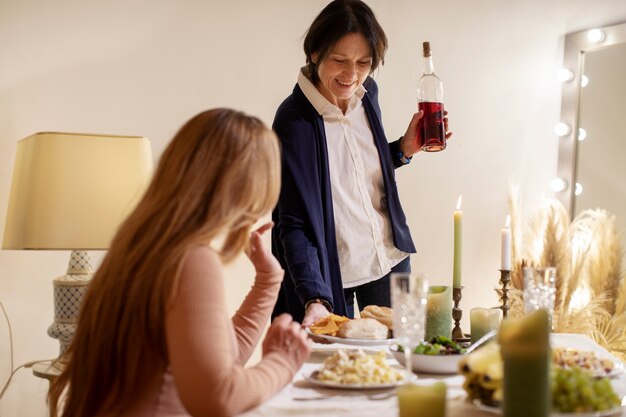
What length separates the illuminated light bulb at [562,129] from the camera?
4.06 metres

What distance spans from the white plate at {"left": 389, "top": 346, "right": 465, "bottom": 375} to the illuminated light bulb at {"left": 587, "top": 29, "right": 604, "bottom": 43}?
2735 mm

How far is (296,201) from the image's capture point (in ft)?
7.88

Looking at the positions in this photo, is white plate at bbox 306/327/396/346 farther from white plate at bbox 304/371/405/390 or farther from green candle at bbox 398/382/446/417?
green candle at bbox 398/382/446/417

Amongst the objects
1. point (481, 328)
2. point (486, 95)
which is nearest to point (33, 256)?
point (481, 328)

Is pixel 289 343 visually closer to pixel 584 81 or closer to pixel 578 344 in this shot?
pixel 578 344

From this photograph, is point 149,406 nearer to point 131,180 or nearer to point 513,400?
point 513,400

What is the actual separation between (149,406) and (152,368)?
0.18ft

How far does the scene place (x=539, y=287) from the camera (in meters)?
1.53

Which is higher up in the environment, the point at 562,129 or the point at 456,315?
the point at 562,129

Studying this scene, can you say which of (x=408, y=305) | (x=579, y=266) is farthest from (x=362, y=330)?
(x=579, y=266)

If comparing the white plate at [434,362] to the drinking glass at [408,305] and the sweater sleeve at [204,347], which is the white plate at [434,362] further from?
the sweater sleeve at [204,347]

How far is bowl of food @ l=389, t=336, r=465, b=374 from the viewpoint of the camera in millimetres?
1526

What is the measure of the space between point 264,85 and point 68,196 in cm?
118

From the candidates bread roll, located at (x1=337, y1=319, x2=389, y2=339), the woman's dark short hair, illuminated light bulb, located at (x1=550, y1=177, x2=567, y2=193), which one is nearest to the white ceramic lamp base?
the woman's dark short hair
